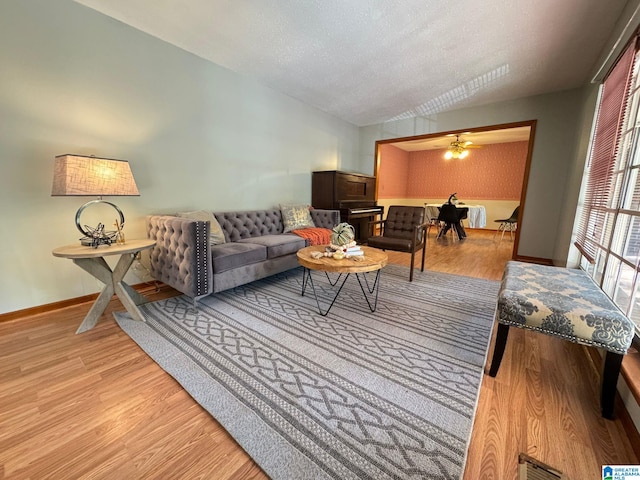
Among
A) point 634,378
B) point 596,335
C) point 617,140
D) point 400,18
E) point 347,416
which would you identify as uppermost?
point 400,18

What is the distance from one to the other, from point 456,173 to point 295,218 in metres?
6.48

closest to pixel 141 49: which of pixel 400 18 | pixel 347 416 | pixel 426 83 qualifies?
pixel 400 18

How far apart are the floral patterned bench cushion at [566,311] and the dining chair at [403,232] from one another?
55.2 inches

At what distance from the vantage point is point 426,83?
Result: 3.55 metres

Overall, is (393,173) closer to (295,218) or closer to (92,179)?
(295,218)

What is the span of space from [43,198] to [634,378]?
13.5ft

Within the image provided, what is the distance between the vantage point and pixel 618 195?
192 centimetres

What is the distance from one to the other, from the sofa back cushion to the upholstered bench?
2.84 metres

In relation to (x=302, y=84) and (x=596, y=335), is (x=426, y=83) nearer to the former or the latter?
(x=302, y=84)

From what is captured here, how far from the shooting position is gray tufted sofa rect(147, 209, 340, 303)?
2221 mm

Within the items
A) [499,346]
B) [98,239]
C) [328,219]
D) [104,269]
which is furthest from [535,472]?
[328,219]

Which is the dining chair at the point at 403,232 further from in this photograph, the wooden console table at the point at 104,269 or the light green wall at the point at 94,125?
the wooden console table at the point at 104,269
